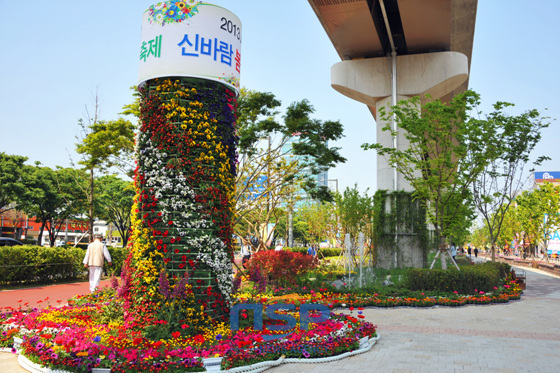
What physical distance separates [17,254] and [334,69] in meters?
15.6

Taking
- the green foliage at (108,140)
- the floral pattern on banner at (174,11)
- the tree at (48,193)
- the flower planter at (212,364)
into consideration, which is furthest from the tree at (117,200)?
the flower planter at (212,364)

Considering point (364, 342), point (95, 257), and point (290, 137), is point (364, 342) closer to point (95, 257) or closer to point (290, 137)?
point (95, 257)

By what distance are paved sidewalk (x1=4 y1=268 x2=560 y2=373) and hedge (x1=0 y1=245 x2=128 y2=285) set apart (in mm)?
9253

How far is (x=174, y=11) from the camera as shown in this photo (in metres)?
7.45

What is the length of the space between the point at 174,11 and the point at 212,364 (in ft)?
17.9

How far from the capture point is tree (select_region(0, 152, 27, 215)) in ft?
107

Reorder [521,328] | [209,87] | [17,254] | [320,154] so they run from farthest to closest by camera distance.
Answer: [320,154]
[17,254]
[521,328]
[209,87]

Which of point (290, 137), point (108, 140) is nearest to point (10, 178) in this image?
point (108, 140)

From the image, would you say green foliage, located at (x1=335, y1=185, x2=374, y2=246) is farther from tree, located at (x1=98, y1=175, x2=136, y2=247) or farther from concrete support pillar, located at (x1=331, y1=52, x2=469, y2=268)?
tree, located at (x1=98, y1=175, x2=136, y2=247)

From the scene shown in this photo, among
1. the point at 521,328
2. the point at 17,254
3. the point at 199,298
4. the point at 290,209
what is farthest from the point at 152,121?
the point at 290,209

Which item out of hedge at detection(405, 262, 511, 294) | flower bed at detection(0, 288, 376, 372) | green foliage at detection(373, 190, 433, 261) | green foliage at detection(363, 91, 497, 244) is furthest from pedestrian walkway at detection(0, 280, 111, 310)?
green foliage at detection(373, 190, 433, 261)

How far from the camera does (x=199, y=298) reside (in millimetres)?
6961

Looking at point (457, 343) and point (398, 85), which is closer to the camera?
point (457, 343)

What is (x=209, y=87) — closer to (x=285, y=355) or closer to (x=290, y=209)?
(x=285, y=355)
